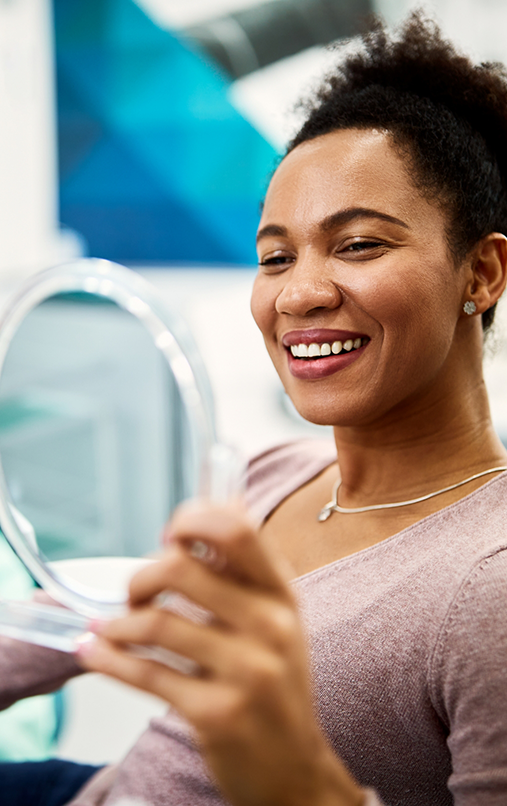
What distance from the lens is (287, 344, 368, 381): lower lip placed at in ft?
2.43

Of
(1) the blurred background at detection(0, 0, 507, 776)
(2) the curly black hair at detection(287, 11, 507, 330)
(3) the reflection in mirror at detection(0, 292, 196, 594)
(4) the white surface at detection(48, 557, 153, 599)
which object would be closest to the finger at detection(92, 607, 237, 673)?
(4) the white surface at detection(48, 557, 153, 599)

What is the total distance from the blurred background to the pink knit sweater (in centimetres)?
170

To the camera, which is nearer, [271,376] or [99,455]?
[99,455]

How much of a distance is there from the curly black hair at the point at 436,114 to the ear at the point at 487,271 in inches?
0.5

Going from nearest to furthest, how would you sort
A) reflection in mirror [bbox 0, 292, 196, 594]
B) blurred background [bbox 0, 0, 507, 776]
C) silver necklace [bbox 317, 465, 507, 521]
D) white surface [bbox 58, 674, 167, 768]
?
silver necklace [bbox 317, 465, 507, 521] < white surface [bbox 58, 674, 167, 768] < reflection in mirror [bbox 0, 292, 196, 594] < blurred background [bbox 0, 0, 507, 776]

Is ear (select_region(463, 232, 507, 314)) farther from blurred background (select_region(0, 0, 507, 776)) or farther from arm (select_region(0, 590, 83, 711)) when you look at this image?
blurred background (select_region(0, 0, 507, 776))

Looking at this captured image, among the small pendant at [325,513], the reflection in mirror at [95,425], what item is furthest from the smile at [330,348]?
the reflection in mirror at [95,425]

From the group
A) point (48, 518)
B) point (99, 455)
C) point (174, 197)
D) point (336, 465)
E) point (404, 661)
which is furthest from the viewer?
point (174, 197)

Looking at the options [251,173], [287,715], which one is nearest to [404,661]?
[287,715]

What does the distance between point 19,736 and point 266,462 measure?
22.1 inches

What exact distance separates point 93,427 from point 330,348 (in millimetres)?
1413

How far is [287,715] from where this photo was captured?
40cm

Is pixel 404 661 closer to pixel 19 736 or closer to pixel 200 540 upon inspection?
pixel 200 540

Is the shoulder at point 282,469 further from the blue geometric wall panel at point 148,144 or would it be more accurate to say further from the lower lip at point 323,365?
the blue geometric wall panel at point 148,144
